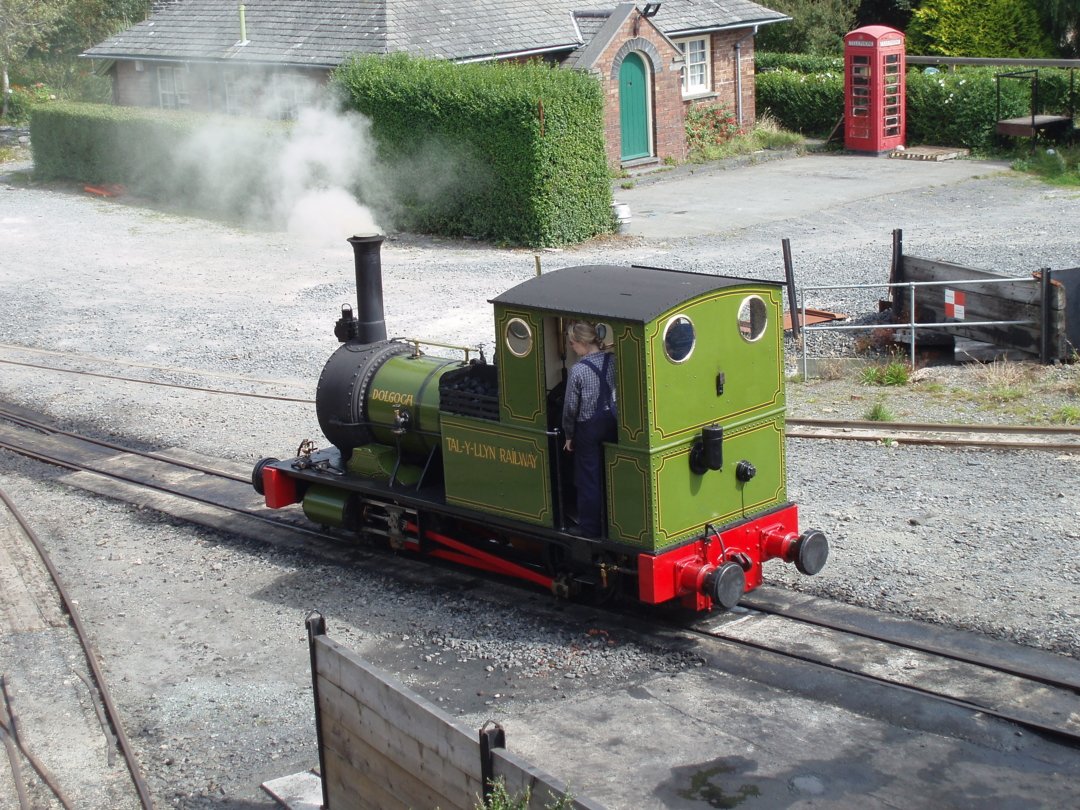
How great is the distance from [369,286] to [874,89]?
2026 cm

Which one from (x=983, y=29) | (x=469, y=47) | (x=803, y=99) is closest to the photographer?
(x=469, y=47)

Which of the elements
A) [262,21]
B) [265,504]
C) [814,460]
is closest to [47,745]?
[265,504]

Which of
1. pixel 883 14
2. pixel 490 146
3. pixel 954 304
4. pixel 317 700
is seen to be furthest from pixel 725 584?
pixel 883 14

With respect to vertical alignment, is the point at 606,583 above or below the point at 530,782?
below

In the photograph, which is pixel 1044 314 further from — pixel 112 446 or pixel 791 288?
pixel 112 446

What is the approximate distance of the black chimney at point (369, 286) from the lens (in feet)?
32.6

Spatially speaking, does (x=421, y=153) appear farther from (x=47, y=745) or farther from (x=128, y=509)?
(x=47, y=745)

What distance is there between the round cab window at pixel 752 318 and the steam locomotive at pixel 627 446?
0.04ft

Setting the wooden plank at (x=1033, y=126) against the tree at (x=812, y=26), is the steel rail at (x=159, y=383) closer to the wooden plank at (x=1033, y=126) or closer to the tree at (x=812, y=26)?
the wooden plank at (x=1033, y=126)

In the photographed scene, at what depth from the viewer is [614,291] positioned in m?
8.27

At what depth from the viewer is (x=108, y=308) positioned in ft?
64.5

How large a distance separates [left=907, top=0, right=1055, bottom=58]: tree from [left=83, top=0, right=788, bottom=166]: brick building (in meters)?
6.29

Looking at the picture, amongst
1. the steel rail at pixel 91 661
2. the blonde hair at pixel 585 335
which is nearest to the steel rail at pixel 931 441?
the blonde hair at pixel 585 335

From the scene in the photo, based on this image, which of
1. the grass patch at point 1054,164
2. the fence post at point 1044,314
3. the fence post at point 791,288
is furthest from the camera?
the grass patch at point 1054,164
